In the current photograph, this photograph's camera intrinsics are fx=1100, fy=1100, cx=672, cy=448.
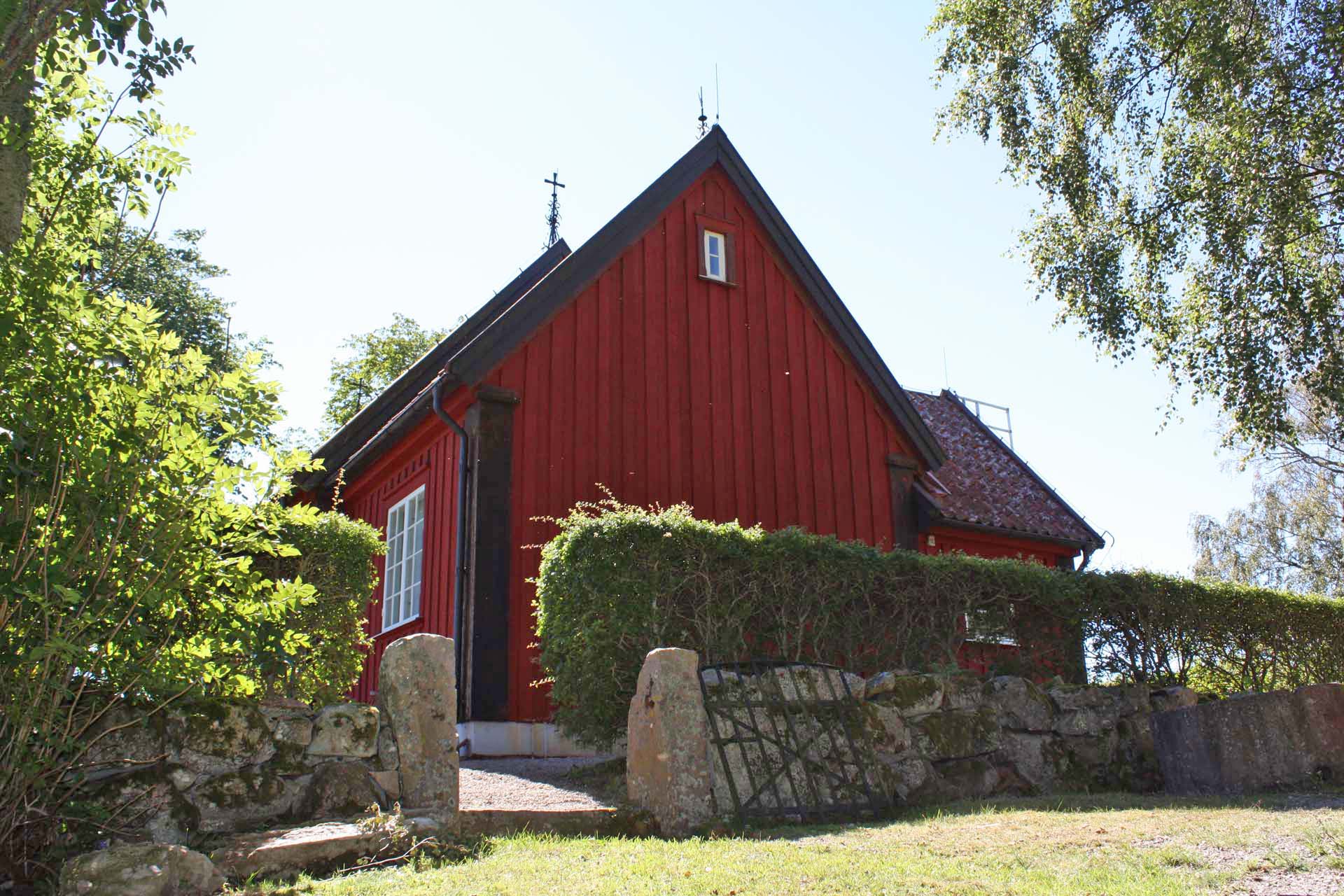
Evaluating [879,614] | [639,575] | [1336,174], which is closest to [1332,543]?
[1336,174]

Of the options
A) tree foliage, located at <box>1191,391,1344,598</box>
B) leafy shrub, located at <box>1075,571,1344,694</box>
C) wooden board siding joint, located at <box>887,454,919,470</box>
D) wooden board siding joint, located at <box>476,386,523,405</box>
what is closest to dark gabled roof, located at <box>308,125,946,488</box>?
wooden board siding joint, located at <box>476,386,523,405</box>

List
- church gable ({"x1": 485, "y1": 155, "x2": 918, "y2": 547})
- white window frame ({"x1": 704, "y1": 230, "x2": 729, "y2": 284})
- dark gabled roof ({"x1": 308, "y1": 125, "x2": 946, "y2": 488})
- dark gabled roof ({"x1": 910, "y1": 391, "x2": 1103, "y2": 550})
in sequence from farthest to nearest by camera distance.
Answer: dark gabled roof ({"x1": 910, "y1": 391, "x2": 1103, "y2": 550}), white window frame ({"x1": 704, "y1": 230, "x2": 729, "y2": 284}), church gable ({"x1": 485, "y1": 155, "x2": 918, "y2": 547}), dark gabled roof ({"x1": 308, "y1": 125, "x2": 946, "y2": 488})

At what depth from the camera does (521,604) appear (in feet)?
34.9

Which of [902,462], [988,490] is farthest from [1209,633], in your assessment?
[988,490]

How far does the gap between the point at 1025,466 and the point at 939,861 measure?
1380cm

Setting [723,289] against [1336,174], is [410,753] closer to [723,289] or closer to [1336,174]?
[723,289]

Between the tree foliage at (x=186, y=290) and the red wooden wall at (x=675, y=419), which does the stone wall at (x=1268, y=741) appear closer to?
the red wooden wall at (x=675, y=419)

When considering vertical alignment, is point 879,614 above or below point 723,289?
below

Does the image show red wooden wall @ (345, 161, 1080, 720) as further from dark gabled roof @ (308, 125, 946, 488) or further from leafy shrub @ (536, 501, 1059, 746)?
leafy shrub @ (536, 501, 1059, 746)

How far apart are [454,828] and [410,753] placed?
508mm

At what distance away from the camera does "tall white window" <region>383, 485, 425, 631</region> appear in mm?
12219

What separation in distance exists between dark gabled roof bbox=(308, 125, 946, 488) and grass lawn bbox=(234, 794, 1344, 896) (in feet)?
21.3

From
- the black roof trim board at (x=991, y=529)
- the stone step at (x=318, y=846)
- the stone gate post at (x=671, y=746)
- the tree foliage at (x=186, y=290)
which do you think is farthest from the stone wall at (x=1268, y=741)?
the tree foliage at (x=186, y=290)

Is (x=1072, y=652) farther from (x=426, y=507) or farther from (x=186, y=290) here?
(x=186, y=290)
